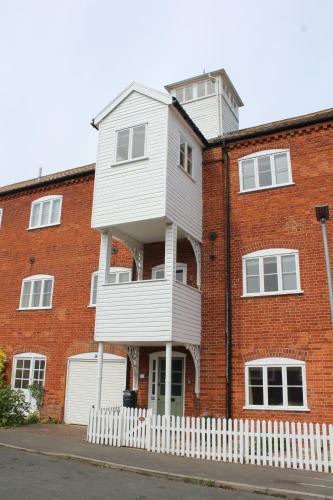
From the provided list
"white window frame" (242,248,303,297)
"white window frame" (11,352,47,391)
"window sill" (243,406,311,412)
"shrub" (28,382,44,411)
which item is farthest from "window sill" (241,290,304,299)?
"shrub" (28,382,44,411)

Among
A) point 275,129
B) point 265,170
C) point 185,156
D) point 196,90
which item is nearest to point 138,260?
point 185,156

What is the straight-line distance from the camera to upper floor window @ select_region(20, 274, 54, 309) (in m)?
17.4

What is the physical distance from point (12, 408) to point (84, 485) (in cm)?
832

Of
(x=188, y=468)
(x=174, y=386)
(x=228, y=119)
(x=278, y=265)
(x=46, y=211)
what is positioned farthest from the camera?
(x=228, y=119)

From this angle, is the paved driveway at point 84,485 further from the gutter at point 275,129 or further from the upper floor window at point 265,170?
the gutter at point 275,129

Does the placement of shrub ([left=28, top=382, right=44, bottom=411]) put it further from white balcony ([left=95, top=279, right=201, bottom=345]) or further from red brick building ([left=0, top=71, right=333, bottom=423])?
white balcony ([left=95, top=279, right=201, bottom=345])

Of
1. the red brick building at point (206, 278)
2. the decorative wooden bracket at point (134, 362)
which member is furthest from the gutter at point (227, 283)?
the decorative wooden bracket at point (134, 362)

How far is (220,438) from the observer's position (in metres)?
10.7

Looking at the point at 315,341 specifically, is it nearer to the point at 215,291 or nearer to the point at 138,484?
the point at 215,291

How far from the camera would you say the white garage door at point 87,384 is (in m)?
15.3

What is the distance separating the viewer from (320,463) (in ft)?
31.3

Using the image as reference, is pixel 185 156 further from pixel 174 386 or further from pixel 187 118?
pixel 174 386

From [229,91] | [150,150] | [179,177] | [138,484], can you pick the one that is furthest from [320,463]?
[229,91]

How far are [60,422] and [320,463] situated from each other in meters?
9.49
